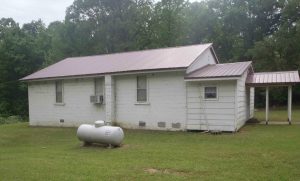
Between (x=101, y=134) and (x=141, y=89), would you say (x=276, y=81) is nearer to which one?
(x=141, y=89)

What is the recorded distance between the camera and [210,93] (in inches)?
601

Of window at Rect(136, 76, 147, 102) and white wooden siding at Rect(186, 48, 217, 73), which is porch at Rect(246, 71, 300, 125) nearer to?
white wooden siding at Rect(186, 48, 217, 73)

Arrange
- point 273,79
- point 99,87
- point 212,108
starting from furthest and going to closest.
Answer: point 99,87
point 273,79
point 212,108

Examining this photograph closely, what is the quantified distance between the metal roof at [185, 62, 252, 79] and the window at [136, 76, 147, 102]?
2519mm

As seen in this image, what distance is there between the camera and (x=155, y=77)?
1669 centimetres

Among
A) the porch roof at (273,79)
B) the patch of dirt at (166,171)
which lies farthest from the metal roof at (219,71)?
the patch of dirt at (166,171)

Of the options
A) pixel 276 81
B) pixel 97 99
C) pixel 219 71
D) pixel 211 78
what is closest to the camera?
pixel 211 78

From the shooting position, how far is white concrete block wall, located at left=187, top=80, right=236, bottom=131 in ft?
48.5

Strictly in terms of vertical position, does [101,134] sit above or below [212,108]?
below

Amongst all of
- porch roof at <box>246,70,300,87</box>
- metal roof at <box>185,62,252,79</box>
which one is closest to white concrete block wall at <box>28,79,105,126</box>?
metal roof at <box>185,62,252,79</box>

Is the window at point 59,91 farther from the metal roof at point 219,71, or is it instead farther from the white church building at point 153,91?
the metal roof at point 219,71

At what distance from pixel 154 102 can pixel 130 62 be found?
3231 mm

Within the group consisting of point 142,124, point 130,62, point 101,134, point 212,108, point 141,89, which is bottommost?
point 142,124

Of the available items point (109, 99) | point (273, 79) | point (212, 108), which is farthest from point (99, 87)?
point (273, 79)
